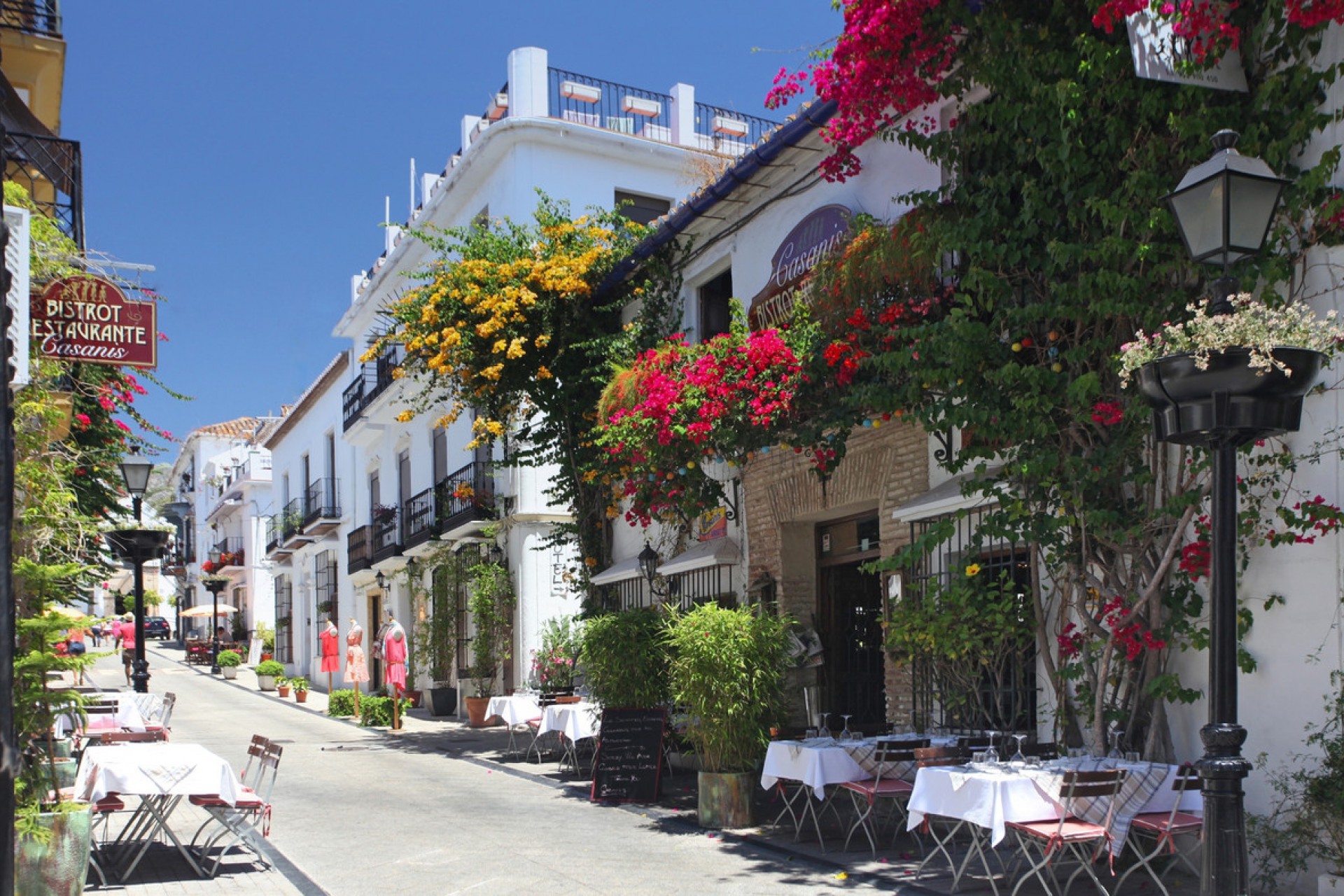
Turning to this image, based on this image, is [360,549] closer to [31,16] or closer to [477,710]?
[477,710]

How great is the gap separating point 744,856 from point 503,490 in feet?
38.9

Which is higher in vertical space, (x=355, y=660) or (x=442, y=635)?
(x=442, y=635)

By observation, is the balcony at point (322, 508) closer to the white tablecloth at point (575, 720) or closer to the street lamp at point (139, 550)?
the street lamp at point (139, 550)

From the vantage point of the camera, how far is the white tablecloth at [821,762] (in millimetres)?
8242

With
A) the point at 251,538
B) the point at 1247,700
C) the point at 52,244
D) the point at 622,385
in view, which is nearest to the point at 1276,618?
the point at 1247,700

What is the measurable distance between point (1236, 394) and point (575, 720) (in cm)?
898

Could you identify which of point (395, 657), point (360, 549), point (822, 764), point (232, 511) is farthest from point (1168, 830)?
point (232, 511)

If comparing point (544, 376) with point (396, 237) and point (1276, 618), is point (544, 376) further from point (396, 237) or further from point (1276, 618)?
point (396, 237)

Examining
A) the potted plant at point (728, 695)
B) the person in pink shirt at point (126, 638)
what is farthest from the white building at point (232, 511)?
the potted plant at point (728, 695)

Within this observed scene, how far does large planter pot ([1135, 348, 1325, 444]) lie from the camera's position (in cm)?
478

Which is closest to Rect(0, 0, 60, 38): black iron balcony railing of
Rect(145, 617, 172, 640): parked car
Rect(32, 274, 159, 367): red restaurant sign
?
Rect(32, 274, 159, 367): red restaurant sign

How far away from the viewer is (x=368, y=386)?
2694 cm

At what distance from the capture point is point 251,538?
142 ft

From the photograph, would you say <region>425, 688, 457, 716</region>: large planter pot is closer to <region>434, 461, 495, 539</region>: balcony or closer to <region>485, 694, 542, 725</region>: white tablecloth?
<region>434, 461, 495, 539</region>: balcony
